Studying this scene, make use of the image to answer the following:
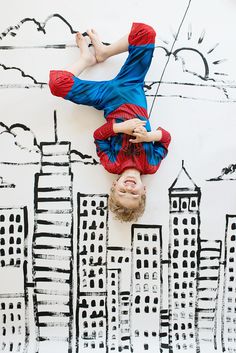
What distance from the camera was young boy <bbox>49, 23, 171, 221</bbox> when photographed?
152 cm

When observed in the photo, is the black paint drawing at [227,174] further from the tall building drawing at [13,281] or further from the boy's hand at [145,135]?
the tall building drawing at [13,281]

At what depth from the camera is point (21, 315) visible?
5.42ft

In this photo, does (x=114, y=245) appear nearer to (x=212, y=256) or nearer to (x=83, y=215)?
(x=83, y=215)

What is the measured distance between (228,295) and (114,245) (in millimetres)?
436

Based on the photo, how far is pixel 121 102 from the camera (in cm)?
156

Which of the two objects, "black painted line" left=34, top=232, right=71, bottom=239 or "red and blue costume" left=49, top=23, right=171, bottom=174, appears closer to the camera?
"red and blue costume" left=49, top=23, right=171, bottom=174

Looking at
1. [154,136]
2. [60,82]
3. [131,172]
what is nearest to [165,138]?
[154,136]

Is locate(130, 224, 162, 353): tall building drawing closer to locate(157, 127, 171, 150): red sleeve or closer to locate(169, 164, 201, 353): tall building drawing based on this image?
locate(169, 164, 201, 353): tall building drawing

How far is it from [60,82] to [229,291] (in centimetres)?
92

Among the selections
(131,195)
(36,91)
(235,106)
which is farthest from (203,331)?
(36,91)

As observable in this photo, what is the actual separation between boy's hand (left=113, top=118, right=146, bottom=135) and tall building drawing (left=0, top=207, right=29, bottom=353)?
0.43 meters

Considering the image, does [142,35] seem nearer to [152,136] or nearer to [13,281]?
[152,136]

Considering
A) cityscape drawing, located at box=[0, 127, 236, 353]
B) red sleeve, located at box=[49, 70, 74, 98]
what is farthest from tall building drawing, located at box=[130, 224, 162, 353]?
red sleeve, located at box=[49, 70, 74, 98]

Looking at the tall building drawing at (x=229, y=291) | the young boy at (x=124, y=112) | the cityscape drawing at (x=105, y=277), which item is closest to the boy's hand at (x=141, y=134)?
the young boy at (x=124, y=112)
